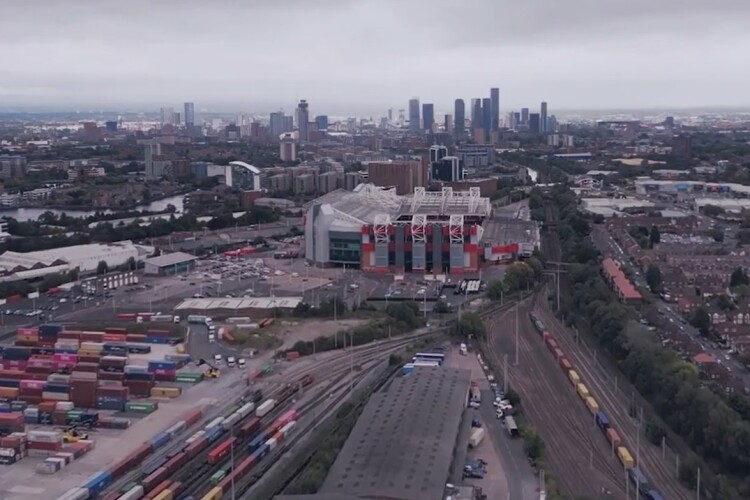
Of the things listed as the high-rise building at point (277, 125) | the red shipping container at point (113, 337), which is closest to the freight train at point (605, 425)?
the red shipping container at point (113, 337)

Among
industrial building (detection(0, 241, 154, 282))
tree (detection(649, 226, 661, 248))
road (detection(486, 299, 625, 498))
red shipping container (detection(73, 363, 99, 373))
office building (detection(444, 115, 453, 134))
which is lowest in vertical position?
road (detection(486, 299, 625, 498))

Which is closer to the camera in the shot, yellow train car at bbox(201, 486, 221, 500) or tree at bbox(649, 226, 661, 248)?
yellow train car at bbox(201, 486, 221, 500)

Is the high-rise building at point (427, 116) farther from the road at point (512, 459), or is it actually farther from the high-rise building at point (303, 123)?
the road at point (512, 459)

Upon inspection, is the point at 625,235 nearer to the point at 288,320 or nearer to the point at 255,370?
the point at 288,320

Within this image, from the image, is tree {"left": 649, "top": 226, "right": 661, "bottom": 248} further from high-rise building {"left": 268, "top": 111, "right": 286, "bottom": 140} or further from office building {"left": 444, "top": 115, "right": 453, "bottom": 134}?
high-rise building {"left": 268, "top": 111, "right": 286, "bottom": 140}

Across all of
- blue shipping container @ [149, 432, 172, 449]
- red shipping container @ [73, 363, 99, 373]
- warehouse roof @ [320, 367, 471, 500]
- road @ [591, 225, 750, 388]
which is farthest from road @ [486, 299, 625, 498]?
red shipping container @ [73, 363, 99, 373]

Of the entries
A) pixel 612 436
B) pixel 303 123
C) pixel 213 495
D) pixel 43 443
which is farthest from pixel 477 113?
pixel 213 495
